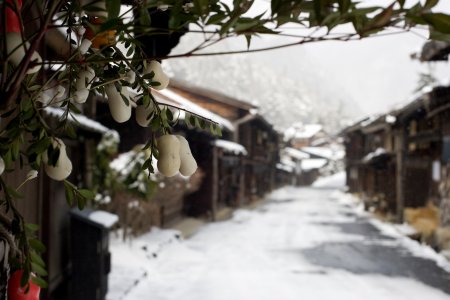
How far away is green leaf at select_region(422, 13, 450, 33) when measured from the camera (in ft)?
4.06

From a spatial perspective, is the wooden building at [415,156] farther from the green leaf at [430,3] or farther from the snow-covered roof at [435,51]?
the green leaf at [430,3]

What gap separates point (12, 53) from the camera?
1476 millimetres

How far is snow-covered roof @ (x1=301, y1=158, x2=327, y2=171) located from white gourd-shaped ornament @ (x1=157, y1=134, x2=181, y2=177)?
66.9 metres

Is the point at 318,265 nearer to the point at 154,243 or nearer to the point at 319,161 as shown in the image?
the point at 154,243

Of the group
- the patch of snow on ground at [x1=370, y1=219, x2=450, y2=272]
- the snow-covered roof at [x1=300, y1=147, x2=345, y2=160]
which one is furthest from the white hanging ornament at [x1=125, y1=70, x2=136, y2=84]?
the snow-covered roof at [x1=300, y1=147, x2=345, y2=160]

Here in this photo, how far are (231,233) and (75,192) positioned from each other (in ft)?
46.9

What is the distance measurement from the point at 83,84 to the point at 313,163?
227 ft

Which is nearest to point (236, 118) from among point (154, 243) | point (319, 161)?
point (154, 243)

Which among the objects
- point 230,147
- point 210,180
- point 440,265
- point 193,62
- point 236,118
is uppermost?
point 193,62

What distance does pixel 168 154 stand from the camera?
176 centimetres

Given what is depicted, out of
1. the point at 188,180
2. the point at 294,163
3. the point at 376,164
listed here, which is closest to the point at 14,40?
the point at 188,180

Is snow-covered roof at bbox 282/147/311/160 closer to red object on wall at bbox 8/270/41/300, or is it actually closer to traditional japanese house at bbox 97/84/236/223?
traditional japanese house at bbox 97/84/236/223

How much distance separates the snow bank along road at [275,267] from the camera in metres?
8.29

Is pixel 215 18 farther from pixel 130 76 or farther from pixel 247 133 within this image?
pixel 247 133
